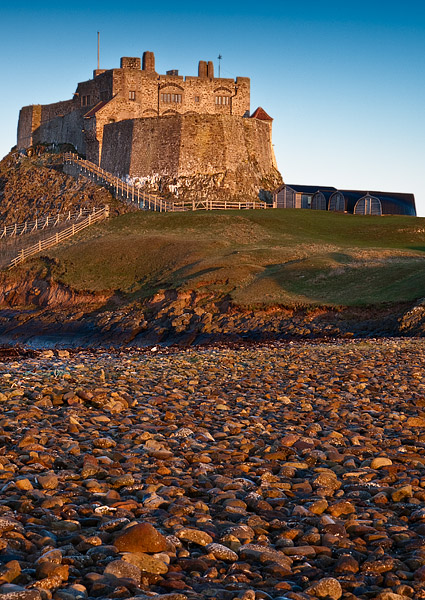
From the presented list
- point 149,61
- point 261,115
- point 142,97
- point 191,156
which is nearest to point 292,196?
point 191,156

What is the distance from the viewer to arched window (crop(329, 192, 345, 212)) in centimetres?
8500

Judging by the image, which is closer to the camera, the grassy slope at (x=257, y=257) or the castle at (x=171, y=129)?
the grassy slope at (x=257, y=257)

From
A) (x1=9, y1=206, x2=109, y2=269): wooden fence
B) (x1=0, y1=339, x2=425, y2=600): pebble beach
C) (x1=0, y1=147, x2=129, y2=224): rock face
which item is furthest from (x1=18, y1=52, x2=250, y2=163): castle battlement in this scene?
(x1=0, y1=339, x2=425, y2=600): pebble beach

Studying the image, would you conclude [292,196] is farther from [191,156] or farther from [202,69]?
[202,69]

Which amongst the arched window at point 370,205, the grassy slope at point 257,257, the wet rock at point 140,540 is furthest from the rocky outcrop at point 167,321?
the arched window at point 370,205

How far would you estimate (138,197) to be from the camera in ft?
262

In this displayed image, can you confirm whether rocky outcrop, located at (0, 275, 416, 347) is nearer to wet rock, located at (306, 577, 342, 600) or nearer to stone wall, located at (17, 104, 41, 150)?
wet rock, located at (306, 577, 342, 600)

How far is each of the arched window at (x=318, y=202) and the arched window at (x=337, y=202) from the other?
89cm

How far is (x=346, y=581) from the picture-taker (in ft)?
17.4

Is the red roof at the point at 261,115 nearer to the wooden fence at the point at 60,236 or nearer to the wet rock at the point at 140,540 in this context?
the wooden fence at the point at 60,236

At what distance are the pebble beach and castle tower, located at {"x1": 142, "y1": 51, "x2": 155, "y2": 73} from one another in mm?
86415

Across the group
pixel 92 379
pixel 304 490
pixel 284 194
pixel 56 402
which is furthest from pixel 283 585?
pixel 284 194

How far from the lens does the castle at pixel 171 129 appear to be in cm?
8600

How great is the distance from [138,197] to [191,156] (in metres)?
10.2
